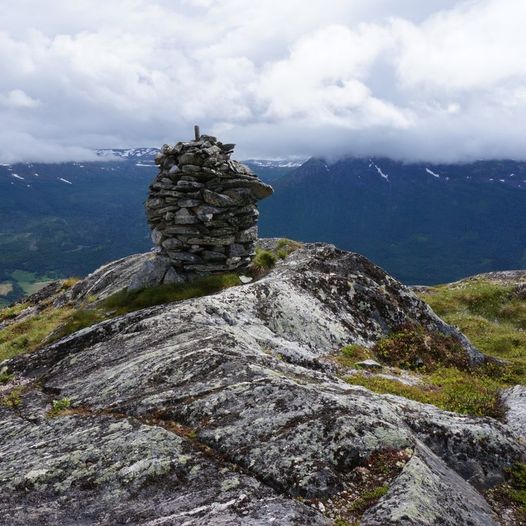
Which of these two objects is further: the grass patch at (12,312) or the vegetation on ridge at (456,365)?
the grass patch at (12,312)

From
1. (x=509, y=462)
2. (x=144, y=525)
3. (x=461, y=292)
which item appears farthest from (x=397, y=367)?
(x=461, y=292)

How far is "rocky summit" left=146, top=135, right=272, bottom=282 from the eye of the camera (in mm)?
27891

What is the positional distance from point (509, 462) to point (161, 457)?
9.34 m

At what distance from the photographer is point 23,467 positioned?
497 inches

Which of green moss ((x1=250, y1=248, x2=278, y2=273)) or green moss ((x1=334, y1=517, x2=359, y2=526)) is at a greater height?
green moss ((x1=250, y1=248, x2=278, y2=273))

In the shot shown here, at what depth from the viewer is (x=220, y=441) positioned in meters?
12.4

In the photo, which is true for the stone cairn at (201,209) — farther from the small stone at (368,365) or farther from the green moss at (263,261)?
the small stone at (368,365)

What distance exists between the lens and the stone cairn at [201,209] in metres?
27.9

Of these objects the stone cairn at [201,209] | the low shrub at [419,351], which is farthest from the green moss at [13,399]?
the low shrub at [419,351]

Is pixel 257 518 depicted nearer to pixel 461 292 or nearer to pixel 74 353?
pixel 74 353

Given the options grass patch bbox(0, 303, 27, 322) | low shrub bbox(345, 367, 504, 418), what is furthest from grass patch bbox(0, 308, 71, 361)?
low shrub bbox(345, 367, 504, 418)

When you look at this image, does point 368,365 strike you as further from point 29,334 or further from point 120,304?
point 29,334

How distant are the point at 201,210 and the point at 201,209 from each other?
3.1 inches

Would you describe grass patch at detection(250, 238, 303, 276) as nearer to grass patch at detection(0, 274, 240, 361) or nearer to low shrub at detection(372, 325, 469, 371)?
grass patch at detection(0, 274, 240, 361)
